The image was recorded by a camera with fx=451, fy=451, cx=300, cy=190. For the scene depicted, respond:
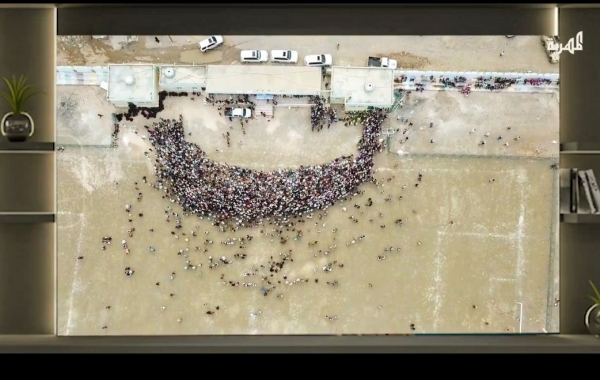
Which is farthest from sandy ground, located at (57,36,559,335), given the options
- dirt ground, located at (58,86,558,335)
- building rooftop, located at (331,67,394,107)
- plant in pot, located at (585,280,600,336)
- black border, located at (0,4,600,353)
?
plant in pot, located at (585,280,600,336)

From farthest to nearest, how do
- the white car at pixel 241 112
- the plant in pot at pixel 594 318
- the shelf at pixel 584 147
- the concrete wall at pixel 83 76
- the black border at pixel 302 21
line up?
the white car at pixel 241 112
the concrete wall at pixel 83 76
the black border at pixel 302 21
the shelf at pixel 584 147
the plant in pot at pixel 594 318

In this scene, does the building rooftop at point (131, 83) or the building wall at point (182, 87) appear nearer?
the building rooftop at point (131, 83)

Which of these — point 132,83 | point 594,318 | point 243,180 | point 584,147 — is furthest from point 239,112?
point 594,318

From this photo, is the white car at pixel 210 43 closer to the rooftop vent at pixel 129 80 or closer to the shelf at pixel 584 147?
the rooftop vent at pixel 129 80

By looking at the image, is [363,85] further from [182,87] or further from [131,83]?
[131,83]

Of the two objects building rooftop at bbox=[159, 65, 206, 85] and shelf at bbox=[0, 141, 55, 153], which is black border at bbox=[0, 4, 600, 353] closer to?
building rooftop at bbox=[159, 65, 206, 85]

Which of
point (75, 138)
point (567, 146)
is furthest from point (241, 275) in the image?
point (567, 146)

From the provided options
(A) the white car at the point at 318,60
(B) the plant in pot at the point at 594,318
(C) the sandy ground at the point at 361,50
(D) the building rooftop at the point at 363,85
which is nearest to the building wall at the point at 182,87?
(C) the sandy ground at the point at 361,50
